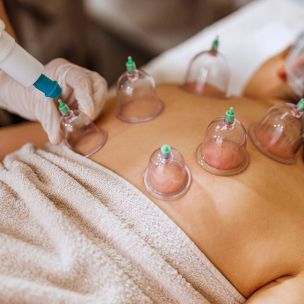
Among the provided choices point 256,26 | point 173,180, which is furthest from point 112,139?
point 256,26

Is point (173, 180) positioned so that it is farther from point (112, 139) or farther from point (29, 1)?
point (29, 1)

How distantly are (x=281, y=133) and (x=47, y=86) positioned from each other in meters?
0.60

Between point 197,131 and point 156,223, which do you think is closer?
point 156,223

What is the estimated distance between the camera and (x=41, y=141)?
1.08 metres

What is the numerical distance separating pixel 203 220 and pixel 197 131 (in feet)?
0.83

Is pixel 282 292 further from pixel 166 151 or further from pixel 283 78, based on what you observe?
pixel 283 78

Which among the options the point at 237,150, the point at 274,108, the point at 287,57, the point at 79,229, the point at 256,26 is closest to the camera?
the point at 79,229

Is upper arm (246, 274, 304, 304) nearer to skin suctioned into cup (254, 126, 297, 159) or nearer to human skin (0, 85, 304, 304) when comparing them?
human skin (0, 85, 304, 304)

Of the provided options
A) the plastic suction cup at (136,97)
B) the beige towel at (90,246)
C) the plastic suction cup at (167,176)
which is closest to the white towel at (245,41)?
the plastic suction cup at (136,97)

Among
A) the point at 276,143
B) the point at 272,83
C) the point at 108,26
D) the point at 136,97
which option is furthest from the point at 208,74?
the point at 108,26

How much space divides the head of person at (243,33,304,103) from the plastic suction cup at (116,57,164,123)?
0.41 m

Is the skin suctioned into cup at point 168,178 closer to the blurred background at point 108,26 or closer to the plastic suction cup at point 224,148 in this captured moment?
the plastic suction cup at point 224,148

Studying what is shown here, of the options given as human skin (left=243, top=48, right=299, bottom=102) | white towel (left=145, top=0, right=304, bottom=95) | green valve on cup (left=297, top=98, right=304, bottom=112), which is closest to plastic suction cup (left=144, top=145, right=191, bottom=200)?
green valve on cup (left=297, top=98, right=304, bottom=112)

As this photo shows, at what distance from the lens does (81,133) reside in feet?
3.14
